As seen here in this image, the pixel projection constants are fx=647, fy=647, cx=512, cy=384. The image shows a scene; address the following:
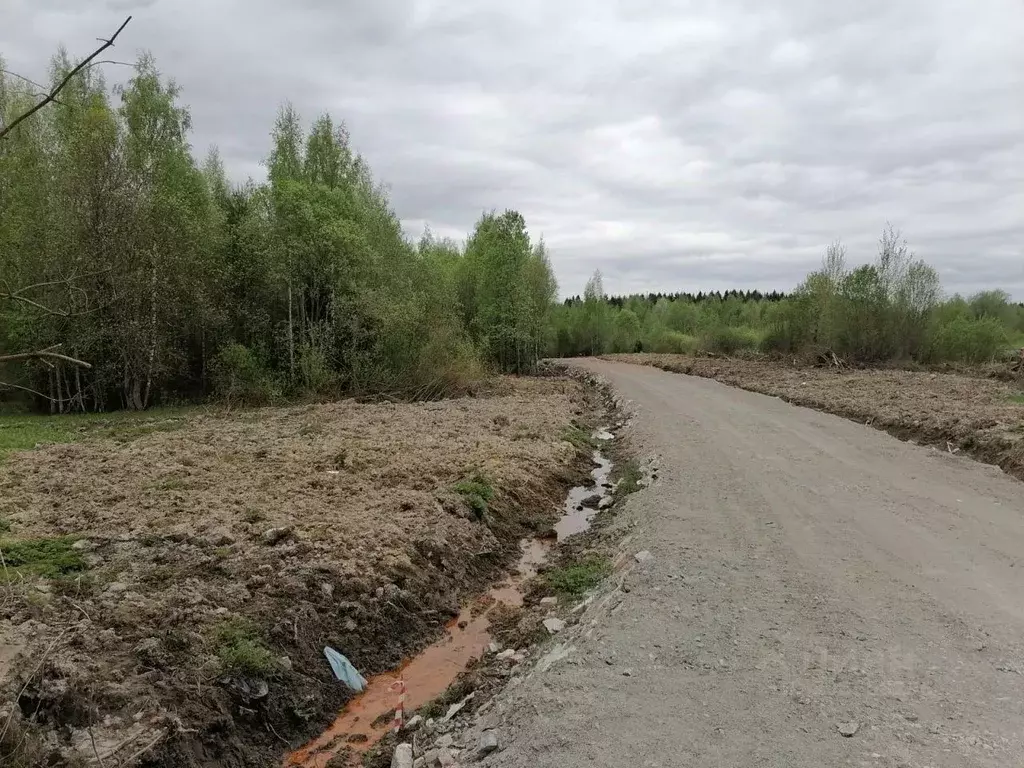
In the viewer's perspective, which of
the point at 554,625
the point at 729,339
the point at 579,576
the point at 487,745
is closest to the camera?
the point at 487,745

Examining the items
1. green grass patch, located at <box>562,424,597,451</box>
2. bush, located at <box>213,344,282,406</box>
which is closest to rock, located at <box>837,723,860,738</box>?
green grass patch, located at <box>562,424,597,451</box>

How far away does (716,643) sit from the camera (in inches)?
229

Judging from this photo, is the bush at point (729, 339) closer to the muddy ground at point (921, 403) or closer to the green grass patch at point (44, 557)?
the muddy ground at point (921, 403)

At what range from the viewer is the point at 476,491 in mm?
10836

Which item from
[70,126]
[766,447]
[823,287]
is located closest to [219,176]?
[70,126]

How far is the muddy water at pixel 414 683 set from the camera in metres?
5.39

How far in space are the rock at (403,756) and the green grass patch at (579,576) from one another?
10.4 feet

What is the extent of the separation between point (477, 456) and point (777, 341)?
36.7 meters

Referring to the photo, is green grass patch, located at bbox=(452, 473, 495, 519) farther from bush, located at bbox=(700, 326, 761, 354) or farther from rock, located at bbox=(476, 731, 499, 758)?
bush, located at bbox=(700, 326, 761, 354)

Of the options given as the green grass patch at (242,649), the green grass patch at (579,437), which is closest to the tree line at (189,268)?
the green grass patch at (579,437)

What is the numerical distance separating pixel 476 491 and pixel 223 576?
4656 mm

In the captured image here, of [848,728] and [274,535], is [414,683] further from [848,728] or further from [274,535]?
[848,728]

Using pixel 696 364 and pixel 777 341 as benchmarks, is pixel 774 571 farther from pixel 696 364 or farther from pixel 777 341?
pixel 777 341

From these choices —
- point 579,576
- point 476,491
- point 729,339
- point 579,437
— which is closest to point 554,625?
A: point 579,576
